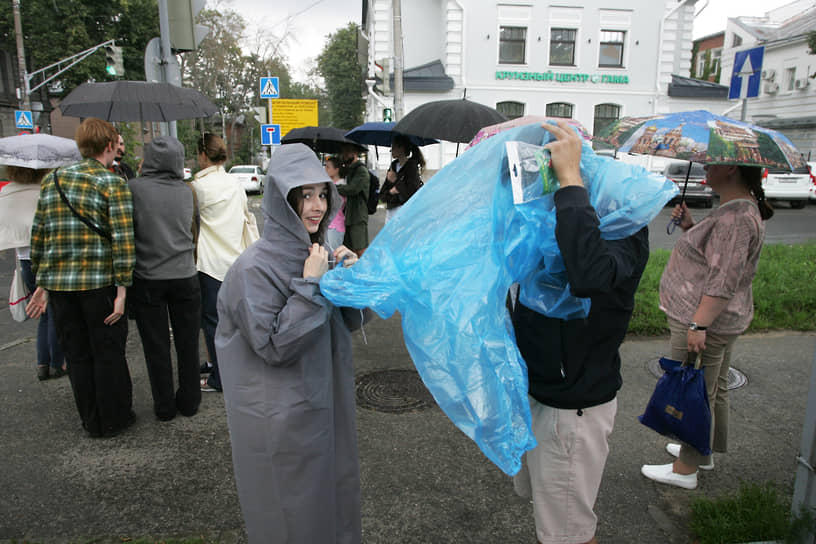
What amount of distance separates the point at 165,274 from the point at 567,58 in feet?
94.5

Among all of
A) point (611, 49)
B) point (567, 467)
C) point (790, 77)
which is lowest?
point (567, 467)

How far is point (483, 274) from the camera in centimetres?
171

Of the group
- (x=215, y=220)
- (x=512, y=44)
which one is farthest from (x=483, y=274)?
(x=512, y=44)

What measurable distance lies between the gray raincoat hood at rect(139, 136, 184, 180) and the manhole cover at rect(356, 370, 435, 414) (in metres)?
2.13

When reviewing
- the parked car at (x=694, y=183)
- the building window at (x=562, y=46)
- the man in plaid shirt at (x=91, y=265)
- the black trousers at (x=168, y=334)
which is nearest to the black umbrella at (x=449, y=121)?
the black trousers at (x=168, y=334)

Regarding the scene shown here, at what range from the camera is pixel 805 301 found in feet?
20.6

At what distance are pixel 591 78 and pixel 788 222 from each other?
1540 cm

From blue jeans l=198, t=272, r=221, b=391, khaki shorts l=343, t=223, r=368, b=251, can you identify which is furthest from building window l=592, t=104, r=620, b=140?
blue jeans l=198, t=272, r=221, b=391

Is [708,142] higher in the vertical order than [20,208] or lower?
higher

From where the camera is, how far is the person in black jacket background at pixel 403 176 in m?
5.75

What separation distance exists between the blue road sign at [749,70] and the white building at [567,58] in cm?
2072

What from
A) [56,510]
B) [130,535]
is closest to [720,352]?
[130,535]

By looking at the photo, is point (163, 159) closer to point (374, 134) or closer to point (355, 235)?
point (355, 235)

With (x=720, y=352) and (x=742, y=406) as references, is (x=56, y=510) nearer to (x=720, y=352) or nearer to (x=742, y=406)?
(x=720, y=352)
